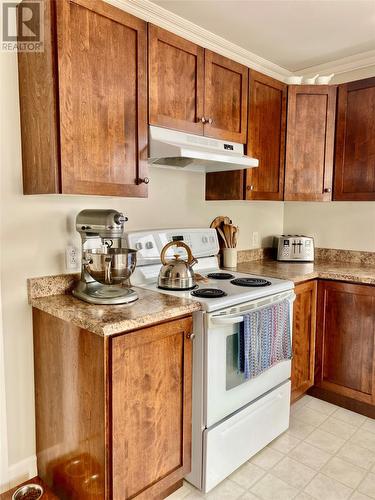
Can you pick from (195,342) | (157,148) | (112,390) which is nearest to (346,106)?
(157,148)

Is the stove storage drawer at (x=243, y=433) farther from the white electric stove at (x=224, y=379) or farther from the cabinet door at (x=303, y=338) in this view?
the cabinet door at (x=303, y=338)

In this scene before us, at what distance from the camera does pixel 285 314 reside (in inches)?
82.2

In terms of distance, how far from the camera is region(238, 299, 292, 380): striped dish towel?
1815 mm

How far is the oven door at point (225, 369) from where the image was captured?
66.3 inches

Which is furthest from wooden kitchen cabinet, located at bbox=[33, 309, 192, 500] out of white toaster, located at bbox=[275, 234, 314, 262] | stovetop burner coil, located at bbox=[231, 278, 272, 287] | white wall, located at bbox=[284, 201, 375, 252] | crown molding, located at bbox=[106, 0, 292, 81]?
white wall, located at bbox=[284, 201, 375, 252]

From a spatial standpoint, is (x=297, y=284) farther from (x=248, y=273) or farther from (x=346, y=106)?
(x=346, y=106)

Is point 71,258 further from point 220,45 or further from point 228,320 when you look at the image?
point 220,45

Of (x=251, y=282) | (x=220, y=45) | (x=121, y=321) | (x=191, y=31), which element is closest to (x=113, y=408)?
(x=121, y=321)

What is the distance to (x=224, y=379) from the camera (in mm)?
1760

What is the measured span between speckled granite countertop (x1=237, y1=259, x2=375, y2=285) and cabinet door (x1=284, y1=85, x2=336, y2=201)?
19.8 inches

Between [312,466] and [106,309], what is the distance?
1.39m

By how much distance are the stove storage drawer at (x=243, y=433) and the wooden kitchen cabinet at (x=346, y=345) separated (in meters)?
0.50

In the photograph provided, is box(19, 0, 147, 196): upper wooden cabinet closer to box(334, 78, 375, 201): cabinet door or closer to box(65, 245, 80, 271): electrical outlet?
box(65, 245, 80, 271): electrical outlet

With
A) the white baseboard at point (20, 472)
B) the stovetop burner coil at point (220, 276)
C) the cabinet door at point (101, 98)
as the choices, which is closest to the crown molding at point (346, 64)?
the cabinet door at point (101, 98)
